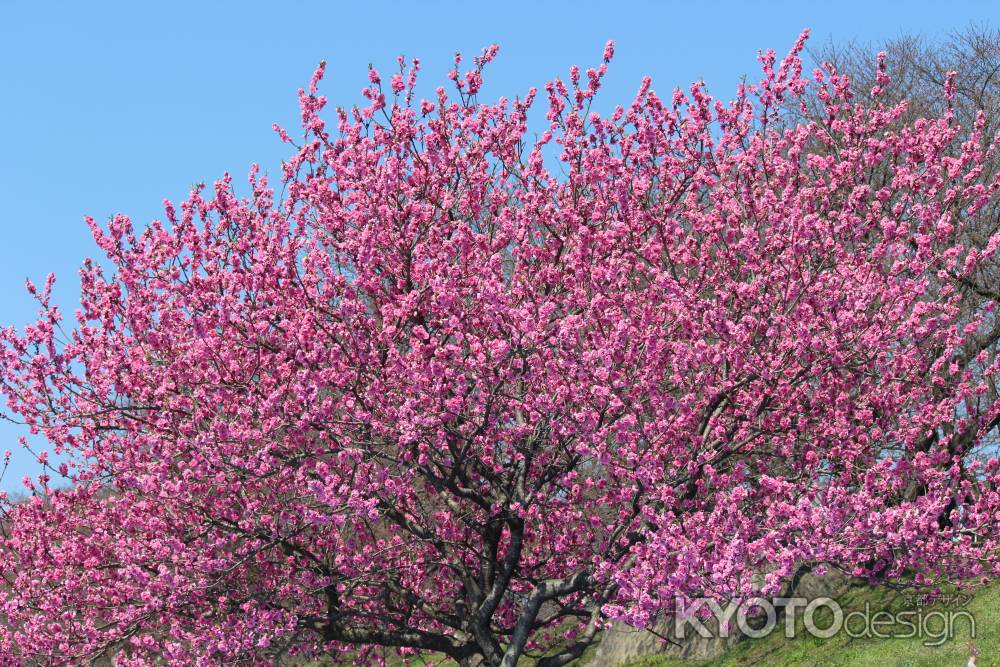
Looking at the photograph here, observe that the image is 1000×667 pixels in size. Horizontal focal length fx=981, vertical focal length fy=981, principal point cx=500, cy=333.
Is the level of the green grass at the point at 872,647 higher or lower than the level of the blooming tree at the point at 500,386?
lower

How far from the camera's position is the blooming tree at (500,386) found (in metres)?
10.6

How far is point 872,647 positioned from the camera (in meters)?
16.1

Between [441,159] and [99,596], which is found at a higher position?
[441,159]

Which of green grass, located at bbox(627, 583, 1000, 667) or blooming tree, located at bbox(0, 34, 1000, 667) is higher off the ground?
blooming tree, located at bbox(0, 34, 1000, 667)

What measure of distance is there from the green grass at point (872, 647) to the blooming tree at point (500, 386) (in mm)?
2660

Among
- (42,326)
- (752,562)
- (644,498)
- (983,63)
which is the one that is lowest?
(752,562)

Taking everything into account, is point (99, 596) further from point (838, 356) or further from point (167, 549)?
point (838, 356)

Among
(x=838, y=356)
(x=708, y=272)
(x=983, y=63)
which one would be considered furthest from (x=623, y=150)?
(x=983, y=63)

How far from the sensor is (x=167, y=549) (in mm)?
11039

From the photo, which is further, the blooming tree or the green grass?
the green grass

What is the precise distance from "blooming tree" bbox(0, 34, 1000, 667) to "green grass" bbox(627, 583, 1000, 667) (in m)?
2.66

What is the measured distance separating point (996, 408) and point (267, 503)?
8.84 meters

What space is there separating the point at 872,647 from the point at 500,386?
9.41 metres

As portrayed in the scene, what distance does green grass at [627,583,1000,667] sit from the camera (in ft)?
47.8
